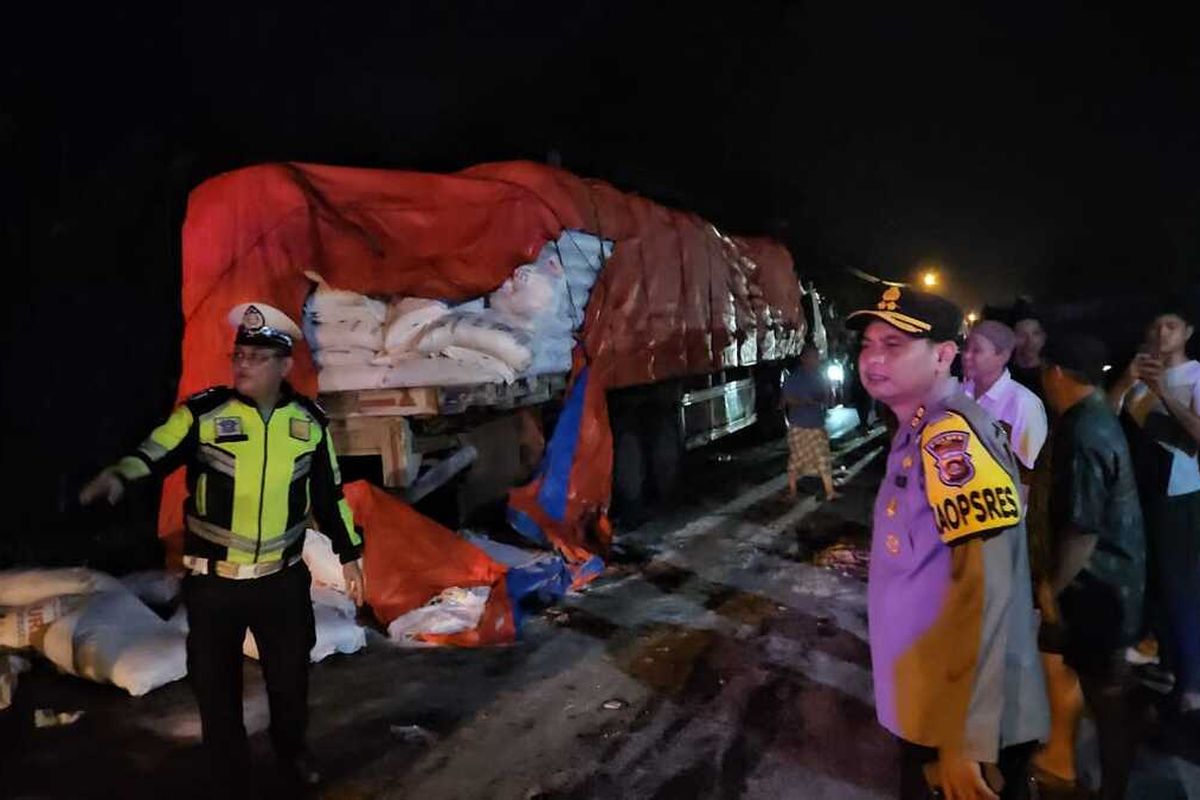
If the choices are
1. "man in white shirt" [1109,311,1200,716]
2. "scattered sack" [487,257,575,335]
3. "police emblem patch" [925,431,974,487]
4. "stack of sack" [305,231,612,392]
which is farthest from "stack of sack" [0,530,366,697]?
"man in white shirt" [1109,311,1200,716]

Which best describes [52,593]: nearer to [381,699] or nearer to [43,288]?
[381,699]

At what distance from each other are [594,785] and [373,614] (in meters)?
2.36

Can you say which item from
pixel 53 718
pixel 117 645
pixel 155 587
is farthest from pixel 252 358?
pixel 155 587

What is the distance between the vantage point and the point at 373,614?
18.7 ft

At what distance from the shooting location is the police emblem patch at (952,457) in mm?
2059

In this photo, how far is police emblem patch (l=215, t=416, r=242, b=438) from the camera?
3430mm

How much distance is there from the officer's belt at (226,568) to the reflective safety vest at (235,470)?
2cm

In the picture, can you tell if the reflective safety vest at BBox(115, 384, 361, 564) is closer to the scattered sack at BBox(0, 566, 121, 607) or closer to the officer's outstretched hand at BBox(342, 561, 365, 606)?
the officer's outstretched hand at BBox(342, 561, 365, 606)

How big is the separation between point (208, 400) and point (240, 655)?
98 cm

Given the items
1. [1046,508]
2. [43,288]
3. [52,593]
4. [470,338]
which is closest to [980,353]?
[1046,508]

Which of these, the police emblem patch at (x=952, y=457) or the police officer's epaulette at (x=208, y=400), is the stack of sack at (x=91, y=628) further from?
the police emblem patch at (x=952, y=457)

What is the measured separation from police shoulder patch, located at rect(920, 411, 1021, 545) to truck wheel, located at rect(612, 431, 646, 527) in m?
7.01

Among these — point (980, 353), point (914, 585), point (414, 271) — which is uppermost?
point (414, 271)

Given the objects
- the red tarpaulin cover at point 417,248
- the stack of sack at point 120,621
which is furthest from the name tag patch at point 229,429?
the red tarpaulin cover at point 417,248
